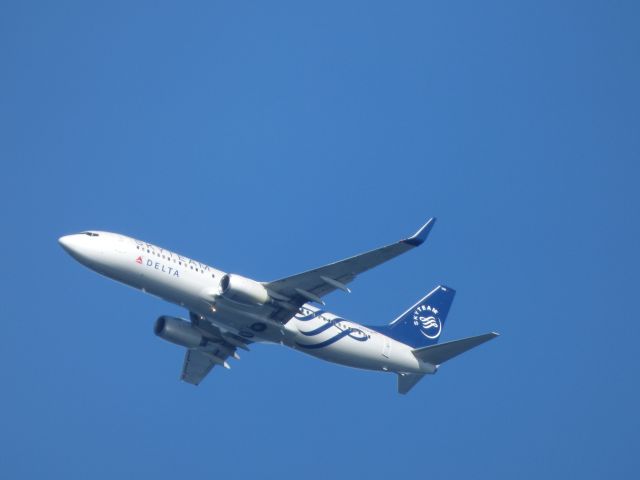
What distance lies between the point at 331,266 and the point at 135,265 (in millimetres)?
10070

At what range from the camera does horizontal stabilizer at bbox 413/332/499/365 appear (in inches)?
2051

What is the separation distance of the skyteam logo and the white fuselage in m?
3.40

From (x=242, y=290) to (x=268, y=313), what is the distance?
105 inches

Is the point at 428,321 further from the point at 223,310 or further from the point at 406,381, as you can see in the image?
the point at 223,310

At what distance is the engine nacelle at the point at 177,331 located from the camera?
56906 mm

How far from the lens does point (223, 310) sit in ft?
170

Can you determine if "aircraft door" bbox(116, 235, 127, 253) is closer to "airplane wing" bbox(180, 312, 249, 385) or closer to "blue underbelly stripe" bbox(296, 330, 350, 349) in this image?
"airplane wing" bbox(180, 312, 249, 385)

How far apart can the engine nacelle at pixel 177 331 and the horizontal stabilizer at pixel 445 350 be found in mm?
12899

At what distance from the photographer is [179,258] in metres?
51.5

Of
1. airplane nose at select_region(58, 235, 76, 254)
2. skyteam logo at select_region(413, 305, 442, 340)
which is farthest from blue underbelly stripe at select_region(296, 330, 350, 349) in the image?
airplane nose at select_region(58, 235, 76, 254)

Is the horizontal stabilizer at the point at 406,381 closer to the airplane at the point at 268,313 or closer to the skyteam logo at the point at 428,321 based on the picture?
the airplane at the point at 268,313

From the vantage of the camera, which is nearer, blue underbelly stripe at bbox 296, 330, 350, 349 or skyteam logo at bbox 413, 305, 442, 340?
blue underbelly stripe at bbox 296, 330, 350, 349

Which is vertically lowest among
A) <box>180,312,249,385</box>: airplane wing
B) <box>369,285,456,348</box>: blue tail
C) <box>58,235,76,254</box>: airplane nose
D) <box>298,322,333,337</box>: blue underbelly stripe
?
<box>180,312,249,385</box>: airplane wing

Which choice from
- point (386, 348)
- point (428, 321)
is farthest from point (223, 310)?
point (428, 321)
